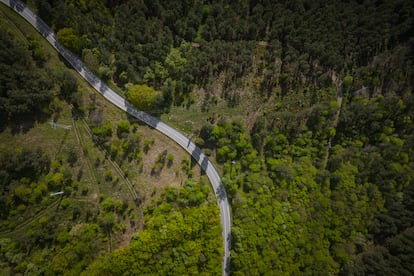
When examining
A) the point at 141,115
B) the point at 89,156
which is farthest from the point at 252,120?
the point at 89,156

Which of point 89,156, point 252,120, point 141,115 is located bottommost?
point 89,156

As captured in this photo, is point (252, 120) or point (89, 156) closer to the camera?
point (89, 156)

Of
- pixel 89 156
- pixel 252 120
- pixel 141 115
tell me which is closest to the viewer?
pixel 89 156

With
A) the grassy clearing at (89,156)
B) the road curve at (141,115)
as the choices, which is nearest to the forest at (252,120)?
the grassy clearing at (89,156)

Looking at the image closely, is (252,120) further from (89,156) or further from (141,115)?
(89,156)

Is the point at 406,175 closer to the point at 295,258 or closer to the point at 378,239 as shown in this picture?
the point at 378,239

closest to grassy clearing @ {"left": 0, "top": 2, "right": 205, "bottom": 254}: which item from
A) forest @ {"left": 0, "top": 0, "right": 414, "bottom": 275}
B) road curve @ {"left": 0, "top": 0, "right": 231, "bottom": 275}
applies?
road curve @ {"left": 0, "top": 0, "right": 231, "bottom": 275}

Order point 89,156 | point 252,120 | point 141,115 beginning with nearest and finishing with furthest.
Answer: point 89,156 < point 141,115 < point 252,120

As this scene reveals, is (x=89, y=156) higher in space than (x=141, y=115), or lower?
lower
